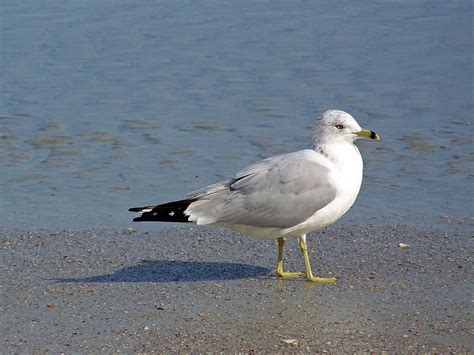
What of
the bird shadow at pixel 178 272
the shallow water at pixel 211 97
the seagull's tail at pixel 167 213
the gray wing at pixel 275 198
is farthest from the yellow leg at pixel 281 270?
the shallow water at pixel 211 97

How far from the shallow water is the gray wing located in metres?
1.17

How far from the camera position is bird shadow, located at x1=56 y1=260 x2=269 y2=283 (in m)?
6.30

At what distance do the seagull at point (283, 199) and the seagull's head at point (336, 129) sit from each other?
39 mm

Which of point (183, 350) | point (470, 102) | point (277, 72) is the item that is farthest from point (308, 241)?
point (277, 72)

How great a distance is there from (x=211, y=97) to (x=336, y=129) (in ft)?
14.1

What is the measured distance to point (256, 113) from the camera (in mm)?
10258

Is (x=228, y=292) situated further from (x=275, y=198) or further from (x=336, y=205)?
(x=336, y=205)

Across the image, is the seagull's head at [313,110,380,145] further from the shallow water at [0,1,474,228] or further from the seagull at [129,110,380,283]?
the shallow water at [0,1,474,228]

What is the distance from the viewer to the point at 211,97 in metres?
10.7

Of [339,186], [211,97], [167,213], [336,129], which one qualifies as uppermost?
[336,129]

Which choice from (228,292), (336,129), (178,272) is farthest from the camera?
(336,129)

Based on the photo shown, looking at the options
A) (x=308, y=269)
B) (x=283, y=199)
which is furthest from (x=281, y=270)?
(x=283, y=199)

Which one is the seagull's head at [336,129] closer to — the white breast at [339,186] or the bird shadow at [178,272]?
the white breast at [339,186]

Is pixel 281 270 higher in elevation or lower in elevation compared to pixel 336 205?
lower
